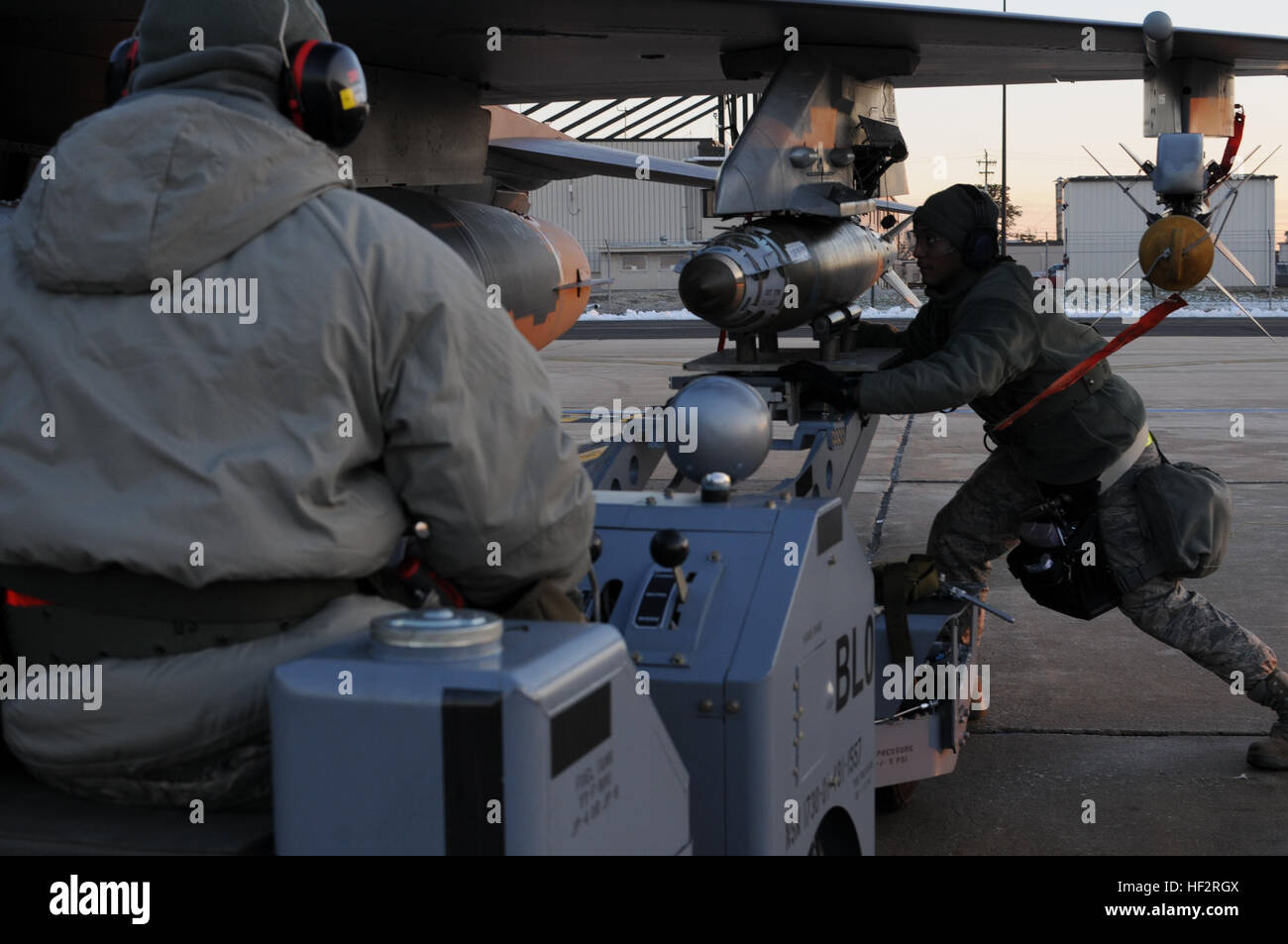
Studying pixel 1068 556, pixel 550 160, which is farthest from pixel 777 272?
pixel 550 160

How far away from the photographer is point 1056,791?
4410mm

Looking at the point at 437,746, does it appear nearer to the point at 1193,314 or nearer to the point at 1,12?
the point at 1,12

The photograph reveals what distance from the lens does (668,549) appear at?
2.50 metres

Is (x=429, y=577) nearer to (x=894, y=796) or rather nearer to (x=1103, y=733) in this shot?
(x=894, y=796)

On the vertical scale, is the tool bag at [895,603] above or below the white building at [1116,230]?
below

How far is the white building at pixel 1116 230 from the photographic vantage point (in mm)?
49375

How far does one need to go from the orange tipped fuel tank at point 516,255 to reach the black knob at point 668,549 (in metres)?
4.74

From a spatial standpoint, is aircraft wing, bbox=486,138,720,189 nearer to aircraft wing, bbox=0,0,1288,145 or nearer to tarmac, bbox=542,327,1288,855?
aircraft wing, bbox=0,0,1288,145

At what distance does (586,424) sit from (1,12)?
309 inches

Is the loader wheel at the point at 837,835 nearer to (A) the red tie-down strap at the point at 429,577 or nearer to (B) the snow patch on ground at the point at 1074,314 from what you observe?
(A) the red tie-down strap at the point at 429,577

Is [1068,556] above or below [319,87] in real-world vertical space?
below

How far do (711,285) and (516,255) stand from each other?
2.40m

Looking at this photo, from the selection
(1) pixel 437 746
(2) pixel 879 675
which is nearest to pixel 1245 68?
(2) pixel 879 675

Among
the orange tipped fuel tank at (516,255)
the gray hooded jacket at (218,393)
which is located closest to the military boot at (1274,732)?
the gray hooded jacket at (218,393)
